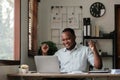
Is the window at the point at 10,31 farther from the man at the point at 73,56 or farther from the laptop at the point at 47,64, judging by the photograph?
the man at the point at 73,56

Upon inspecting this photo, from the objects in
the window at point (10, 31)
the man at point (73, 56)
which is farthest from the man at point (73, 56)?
the window at point (10, 31)

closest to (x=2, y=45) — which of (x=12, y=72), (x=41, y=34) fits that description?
(x=12, y=72)

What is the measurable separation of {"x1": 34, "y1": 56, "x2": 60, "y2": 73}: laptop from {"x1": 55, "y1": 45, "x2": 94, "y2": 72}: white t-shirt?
30 centimetres

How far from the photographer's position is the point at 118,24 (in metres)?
7.22

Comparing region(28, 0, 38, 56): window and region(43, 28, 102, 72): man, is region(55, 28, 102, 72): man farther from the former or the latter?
region(28, 0, 38, 56): window

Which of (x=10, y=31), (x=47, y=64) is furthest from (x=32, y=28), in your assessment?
(x=47, y=64)

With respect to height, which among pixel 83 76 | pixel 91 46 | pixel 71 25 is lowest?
pixel 83 76

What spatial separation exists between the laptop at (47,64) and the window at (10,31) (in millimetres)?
461

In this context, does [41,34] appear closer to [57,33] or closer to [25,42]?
[57,33]

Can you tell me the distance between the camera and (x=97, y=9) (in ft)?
23.8

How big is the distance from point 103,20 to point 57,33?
1064mm

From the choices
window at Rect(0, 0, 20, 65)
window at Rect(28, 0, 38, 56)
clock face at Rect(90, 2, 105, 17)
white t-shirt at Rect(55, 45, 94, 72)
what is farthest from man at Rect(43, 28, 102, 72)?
clock face at Rect(90, 2, 105, 17)

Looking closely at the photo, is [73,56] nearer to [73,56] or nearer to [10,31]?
[73,56]

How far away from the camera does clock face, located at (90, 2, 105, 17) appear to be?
7227 millimetres
